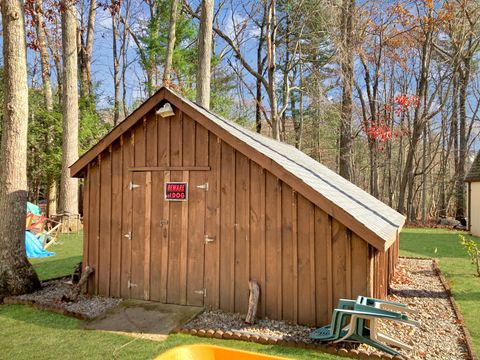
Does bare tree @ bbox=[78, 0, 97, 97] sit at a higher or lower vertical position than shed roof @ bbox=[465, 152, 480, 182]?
higher

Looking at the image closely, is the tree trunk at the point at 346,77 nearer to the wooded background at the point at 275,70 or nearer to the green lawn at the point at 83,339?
the wooded background at the point at 275,70

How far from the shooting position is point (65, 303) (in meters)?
6.37

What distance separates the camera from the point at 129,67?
24516 millimetres

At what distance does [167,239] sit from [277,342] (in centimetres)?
265

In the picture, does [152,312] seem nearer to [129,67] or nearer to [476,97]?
[129,67]

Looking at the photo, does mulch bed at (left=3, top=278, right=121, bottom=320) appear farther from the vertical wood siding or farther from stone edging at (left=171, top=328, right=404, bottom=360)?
stone edging at (left=171, top=328, right=404, bottom=360)

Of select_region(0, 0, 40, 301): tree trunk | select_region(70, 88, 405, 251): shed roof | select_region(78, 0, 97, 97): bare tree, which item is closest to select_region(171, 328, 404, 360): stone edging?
select_region(70, 88, 405, 251): shed roof

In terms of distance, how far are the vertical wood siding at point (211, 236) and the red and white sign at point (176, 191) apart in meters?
0.10

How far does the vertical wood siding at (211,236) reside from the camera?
5.25 meters

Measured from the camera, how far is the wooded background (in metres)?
17.0

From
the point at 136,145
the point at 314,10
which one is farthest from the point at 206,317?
the point at 314,10

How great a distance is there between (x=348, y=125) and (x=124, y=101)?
13904 millimetres

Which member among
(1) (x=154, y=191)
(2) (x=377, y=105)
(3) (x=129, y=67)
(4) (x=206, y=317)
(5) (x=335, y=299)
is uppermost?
(3) (x=129, y=67)

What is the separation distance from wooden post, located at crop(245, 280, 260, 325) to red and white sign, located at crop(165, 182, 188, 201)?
187cm
